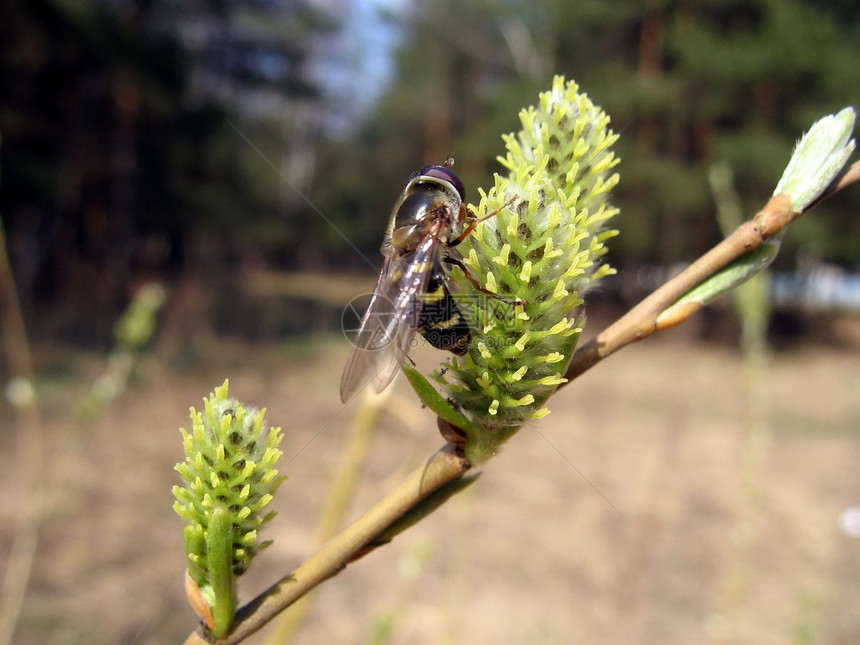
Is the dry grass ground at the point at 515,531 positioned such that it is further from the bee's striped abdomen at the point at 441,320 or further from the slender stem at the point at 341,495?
the bee's striped abdomen at the point at 441,320

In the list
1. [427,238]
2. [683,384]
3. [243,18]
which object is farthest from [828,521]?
[243,18]

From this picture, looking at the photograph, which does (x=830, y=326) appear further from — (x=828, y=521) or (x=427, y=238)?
(x=427, y=238)

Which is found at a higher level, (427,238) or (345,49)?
(345,49)

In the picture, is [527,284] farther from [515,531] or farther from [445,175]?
[515,531]

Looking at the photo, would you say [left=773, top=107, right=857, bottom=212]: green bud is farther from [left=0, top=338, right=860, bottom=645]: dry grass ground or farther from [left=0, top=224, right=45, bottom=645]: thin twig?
[left=0, top=224, right=45, bottom=645]: thin twig

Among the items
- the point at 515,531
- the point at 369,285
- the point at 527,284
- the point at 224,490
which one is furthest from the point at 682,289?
the point at 515,531
